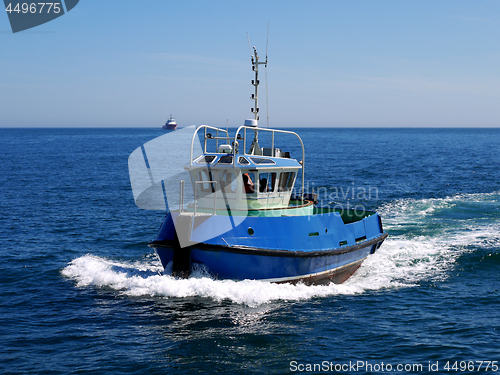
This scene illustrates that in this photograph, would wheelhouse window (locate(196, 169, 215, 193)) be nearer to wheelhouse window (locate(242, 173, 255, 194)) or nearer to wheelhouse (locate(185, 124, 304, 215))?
wheelhouse (locate(185, 124, 304, 215))

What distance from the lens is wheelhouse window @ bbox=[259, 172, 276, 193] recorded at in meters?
14.4

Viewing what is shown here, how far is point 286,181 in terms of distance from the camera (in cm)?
1518

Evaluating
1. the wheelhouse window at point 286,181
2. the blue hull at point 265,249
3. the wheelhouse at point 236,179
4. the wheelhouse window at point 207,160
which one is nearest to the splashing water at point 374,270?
the blue hull at point 265,249

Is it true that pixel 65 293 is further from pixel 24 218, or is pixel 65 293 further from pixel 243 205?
pixel 24 218

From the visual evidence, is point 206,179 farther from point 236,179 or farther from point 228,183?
point 236,179

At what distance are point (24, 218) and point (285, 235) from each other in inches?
675

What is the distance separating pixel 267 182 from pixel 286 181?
37.0 inches

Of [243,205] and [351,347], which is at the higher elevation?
[243,205]

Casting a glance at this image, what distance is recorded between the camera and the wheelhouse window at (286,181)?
14922 mm

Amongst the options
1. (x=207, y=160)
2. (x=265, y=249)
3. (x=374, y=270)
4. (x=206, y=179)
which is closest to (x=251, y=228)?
(x=265, y=249)

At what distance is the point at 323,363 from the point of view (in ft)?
32.6

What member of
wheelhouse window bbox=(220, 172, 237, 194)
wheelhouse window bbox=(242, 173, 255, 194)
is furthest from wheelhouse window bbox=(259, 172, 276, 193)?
wheelhouse window bbox=(220, 172, 237, 194)

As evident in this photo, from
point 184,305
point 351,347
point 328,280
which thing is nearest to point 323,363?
point 351,347

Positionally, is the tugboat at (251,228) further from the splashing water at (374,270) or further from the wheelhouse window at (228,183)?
the splashing water at (374,270)
